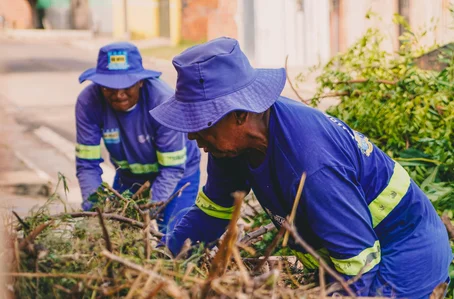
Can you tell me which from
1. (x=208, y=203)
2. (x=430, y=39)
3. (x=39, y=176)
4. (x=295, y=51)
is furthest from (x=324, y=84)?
(x=295, y=51)

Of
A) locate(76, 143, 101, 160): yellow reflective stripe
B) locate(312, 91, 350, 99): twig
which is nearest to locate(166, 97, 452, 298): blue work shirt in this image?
locate(76, 143, 101, 160): yellow reflective stripe

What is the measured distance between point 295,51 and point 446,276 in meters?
15.9

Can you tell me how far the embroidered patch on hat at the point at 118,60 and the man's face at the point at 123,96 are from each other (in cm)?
12

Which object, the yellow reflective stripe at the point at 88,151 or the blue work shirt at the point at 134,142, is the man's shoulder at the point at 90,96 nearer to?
the blue work shirt at the point at 134,142

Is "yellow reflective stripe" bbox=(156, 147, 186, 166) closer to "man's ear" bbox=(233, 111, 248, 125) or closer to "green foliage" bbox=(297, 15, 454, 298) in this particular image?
"green foliage" bbox=(297, 15, 454, 298)

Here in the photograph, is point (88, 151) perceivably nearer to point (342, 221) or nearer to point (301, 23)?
point (342, 221)

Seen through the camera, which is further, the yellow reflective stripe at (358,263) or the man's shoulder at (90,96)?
the man's shoulder at (90,96)

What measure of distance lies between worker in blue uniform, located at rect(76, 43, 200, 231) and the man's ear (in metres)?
2.14

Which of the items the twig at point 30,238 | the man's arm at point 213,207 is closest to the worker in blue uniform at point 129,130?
the man's arm at point 213,207

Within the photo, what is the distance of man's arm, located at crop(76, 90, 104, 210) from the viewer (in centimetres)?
504

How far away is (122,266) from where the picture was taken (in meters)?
2.38

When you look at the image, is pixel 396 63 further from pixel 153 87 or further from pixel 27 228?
pixel 27 228

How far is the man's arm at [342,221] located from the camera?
2.57 meters

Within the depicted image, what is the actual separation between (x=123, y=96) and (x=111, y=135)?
→ 326mm
